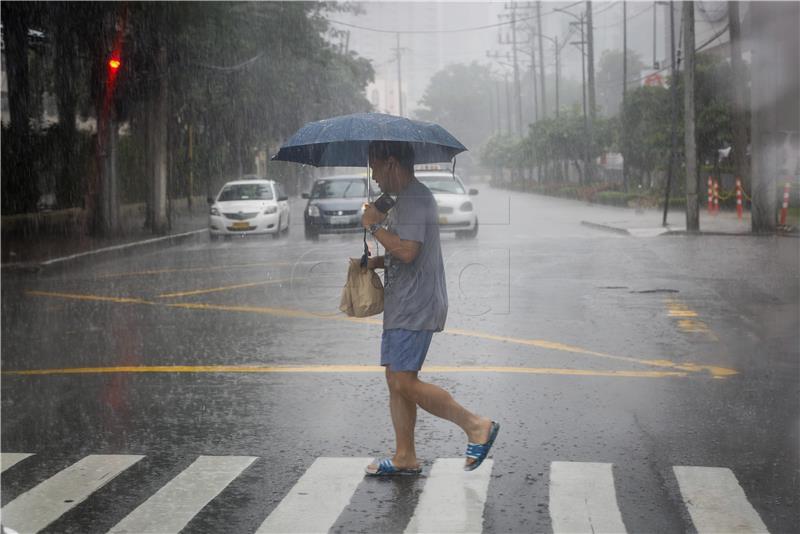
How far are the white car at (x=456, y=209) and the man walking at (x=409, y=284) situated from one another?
19.3 metres

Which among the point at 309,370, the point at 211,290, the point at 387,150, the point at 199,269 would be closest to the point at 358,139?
the point at 387,150

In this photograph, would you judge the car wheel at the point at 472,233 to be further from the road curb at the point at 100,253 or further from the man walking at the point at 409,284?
the man walking at the point at 409,284

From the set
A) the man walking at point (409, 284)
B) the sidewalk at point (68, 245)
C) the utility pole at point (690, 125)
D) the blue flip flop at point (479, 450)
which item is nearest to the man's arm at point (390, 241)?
the man walking at point (409, 284)

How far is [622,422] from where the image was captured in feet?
25.0

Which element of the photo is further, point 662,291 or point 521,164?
point 521,164

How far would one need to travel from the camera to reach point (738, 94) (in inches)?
1221

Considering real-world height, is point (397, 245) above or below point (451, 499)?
above

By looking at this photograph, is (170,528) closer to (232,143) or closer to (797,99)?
(797,99)

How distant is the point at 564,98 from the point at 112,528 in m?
131

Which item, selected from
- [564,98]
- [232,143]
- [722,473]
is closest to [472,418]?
[722,473]

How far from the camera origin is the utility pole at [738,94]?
102 feet

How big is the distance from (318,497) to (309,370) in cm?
377

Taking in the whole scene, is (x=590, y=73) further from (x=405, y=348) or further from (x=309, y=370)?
(x=405, y=348)

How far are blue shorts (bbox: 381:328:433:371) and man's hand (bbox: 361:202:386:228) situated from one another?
570mm
